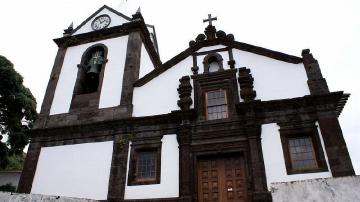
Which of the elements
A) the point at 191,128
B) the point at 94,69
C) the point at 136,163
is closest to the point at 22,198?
the point at 136,163

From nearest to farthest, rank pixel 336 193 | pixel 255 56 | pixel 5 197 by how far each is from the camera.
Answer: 1. pixel 336 193
2. pixel 5 197
3. pixel 255 56

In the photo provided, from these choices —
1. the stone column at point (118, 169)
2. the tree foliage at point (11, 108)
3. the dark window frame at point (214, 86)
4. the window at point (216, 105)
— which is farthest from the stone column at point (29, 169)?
the window at point (216, 105)

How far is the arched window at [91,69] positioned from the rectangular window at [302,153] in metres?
9.01

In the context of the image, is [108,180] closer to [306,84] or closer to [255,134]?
[255,134]

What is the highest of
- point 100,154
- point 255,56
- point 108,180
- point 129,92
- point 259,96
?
point 255,56

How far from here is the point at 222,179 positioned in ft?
36.6

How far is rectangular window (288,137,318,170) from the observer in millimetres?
10594

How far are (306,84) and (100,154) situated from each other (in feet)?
27.0

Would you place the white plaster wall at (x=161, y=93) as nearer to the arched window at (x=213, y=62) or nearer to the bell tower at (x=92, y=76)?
the bell tower at (x=92, y=76)

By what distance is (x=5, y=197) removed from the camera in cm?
672

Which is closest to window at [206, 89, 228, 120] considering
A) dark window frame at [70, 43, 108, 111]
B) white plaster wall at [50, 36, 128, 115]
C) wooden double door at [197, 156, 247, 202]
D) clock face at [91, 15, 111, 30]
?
wooden double door at [197, 156, 247, 202]

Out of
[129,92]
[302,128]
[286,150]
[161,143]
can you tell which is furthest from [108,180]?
[302,128]

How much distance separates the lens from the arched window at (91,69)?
15.6 m

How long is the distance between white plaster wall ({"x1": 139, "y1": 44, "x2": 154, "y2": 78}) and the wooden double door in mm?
6159
